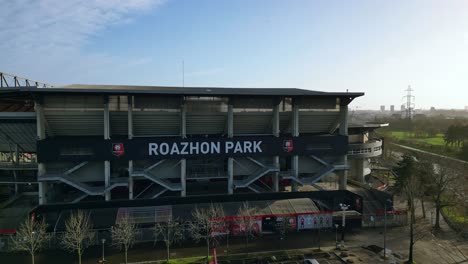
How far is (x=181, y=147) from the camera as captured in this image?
38.7 meters

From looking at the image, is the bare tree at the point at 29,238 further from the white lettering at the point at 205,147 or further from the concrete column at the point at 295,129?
the concrete column at the point at 295,129

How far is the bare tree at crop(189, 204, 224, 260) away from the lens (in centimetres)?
3259

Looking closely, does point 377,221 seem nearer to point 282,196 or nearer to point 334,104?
point 282,196

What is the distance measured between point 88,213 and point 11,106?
21.9 m

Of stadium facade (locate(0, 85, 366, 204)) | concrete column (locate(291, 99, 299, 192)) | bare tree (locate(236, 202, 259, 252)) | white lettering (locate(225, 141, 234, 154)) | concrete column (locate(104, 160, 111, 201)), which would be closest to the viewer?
bare tree (locate(236, 202, 259, 252))

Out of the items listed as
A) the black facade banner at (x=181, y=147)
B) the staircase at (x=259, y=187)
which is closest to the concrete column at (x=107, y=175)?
the black facade banner at (x=181, y=147)

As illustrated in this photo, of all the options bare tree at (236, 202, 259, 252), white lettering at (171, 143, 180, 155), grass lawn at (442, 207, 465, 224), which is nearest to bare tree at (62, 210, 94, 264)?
white lettering at (171, 143, 180, 155)

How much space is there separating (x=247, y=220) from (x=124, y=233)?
13.8 metres

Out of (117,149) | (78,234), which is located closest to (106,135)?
(117,149)

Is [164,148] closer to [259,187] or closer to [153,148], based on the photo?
[153,148]

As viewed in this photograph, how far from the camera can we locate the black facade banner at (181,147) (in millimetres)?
36531

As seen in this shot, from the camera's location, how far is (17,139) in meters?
41.7

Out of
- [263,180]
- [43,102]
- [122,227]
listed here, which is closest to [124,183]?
[122,227]

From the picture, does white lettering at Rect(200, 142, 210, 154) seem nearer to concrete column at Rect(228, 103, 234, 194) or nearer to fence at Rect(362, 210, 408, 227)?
concrete column at Rect(228, 103, 234, 194)
